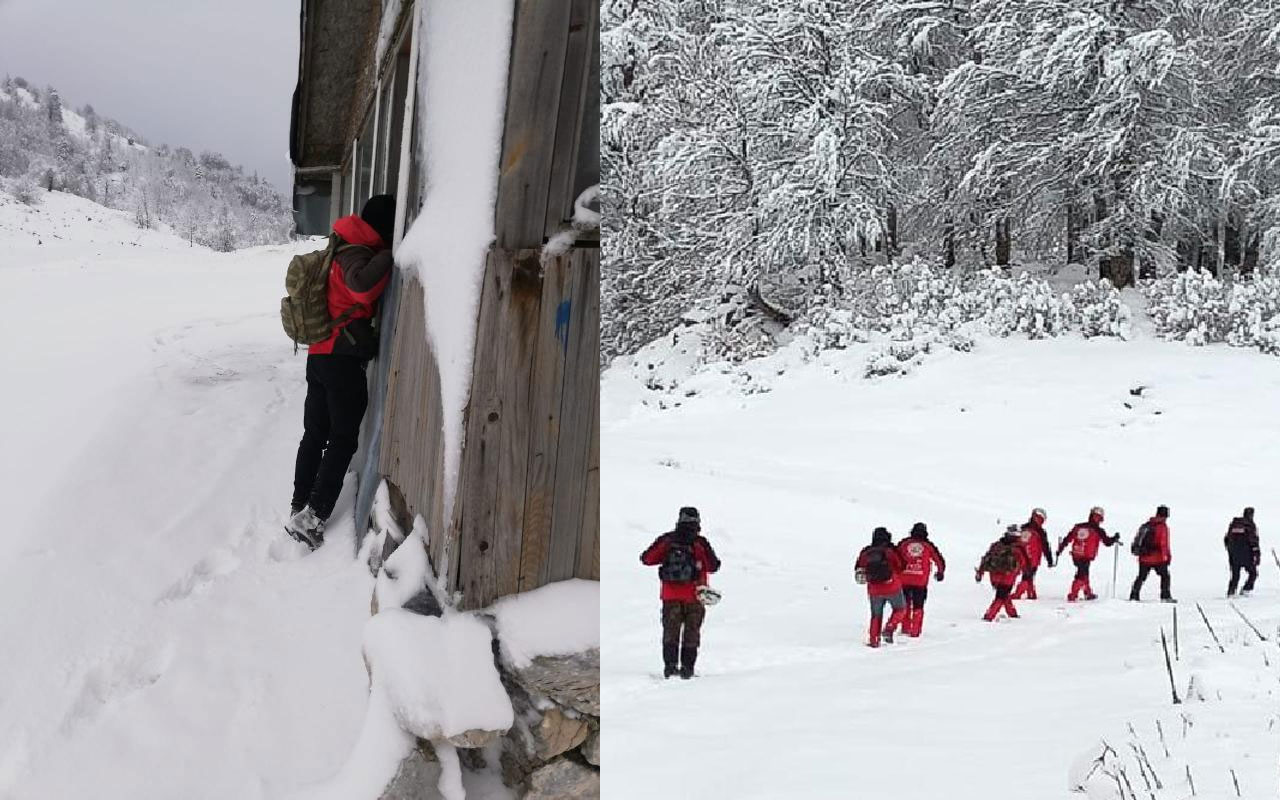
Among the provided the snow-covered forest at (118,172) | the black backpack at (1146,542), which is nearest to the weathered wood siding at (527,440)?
the snow-covered forest at (118,172)

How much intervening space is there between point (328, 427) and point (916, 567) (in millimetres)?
5037

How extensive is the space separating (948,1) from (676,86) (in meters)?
6.01

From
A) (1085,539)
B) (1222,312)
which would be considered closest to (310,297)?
(1085,539)

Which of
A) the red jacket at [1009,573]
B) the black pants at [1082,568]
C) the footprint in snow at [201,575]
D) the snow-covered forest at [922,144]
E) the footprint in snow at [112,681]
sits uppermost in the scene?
the snow-covered forest at [922,144]

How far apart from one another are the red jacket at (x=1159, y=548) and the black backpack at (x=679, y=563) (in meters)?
4.93

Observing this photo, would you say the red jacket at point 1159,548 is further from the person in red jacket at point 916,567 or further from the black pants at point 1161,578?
the person in red jacket at point 916,567

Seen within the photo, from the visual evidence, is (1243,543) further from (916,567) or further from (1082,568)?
(916,567)

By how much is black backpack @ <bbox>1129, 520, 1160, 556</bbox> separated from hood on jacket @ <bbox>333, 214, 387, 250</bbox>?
7.54 meters

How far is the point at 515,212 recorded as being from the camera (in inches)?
84.3

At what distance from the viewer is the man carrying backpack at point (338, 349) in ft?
9.93

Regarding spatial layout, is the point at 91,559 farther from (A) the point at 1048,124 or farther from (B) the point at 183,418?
(A) the point at 1048,124

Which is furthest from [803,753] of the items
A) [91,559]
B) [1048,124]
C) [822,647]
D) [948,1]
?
[948,1]

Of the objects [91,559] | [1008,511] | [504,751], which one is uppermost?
[91,559]

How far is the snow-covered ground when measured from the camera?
1.59 metres
